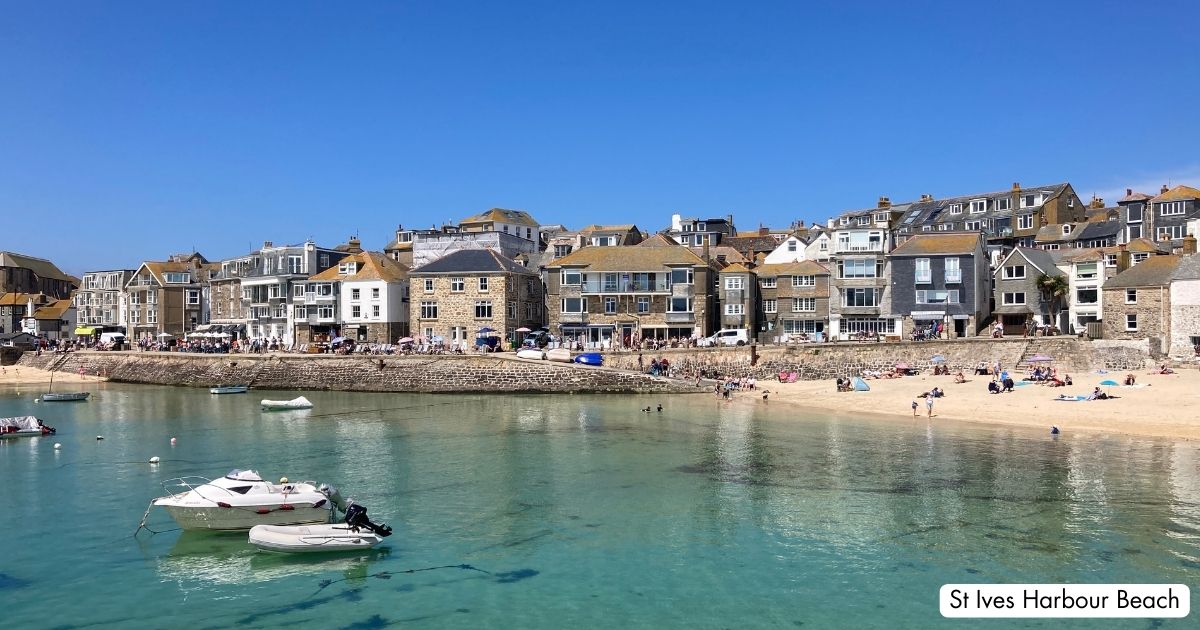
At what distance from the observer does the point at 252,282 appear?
83.1 metres

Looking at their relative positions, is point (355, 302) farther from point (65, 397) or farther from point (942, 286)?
point (942, 286)

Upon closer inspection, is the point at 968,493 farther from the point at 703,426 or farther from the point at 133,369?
the point at 133,369

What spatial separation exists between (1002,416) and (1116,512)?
1843cm

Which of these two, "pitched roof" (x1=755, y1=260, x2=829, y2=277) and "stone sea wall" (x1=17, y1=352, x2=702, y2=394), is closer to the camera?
"stone sea wall" (x1=17, y1=352, x2=702, y2=394)

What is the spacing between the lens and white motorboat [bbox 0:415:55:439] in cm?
4159

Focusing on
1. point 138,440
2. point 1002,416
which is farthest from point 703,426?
point 138,440

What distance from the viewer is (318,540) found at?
22.0 metres

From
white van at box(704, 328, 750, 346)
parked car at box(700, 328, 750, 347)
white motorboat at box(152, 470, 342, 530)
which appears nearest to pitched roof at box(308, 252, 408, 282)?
parked car at box(700, 328, 750, 347)

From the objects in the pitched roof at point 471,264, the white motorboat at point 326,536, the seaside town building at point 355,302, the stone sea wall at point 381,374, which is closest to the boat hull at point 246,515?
the white motorboat at point 326,536

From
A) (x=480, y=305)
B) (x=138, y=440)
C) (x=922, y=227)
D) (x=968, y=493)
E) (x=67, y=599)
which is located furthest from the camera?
(x=922, y=227)

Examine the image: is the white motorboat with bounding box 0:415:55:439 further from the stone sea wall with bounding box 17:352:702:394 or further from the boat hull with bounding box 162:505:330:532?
the boat hull with bounding box 162:505:330:532

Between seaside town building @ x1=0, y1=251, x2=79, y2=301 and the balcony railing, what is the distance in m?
87.6

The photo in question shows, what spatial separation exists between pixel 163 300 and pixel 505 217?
38.6 metres

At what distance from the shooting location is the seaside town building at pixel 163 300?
9294 cm
